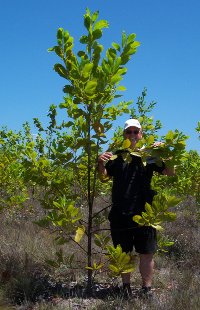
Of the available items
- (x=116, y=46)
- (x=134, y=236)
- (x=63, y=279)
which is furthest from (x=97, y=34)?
(x=63, y=279)

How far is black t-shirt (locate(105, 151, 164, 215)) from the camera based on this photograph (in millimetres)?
4180

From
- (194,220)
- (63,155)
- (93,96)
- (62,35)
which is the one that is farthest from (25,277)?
(194,220)

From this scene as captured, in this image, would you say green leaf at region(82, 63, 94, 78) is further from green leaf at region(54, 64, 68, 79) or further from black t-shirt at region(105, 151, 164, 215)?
black t-shirt at region(105, 151, 164, 215)

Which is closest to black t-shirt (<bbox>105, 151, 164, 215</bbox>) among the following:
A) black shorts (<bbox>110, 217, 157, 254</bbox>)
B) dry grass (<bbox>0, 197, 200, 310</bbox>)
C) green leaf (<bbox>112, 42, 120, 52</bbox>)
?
black shorts (<bbox>110, 217, 157, 254</bbox>)

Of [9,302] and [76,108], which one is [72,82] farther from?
[9,302]

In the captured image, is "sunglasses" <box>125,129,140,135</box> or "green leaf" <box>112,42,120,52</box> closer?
"green leaf" <box>112,42,120,52</box>

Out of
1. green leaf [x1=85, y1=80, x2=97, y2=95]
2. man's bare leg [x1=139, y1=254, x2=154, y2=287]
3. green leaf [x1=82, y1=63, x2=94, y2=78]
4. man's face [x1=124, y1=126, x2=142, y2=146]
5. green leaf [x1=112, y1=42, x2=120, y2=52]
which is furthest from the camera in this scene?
man's bare leg [x1=139, y1=254, x2=154, y2=287]

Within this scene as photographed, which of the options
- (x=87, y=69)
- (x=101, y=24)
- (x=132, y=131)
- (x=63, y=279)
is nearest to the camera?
(x=87, y=69)

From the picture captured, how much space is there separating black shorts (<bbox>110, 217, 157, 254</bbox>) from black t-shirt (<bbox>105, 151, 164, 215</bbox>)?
0.16 meters

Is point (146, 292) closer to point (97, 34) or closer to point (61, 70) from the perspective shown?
point (61, 70)

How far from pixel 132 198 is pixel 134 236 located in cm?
47

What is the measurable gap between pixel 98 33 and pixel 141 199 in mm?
1741

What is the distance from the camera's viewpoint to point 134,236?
4.35m

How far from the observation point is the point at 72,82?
379 cm
